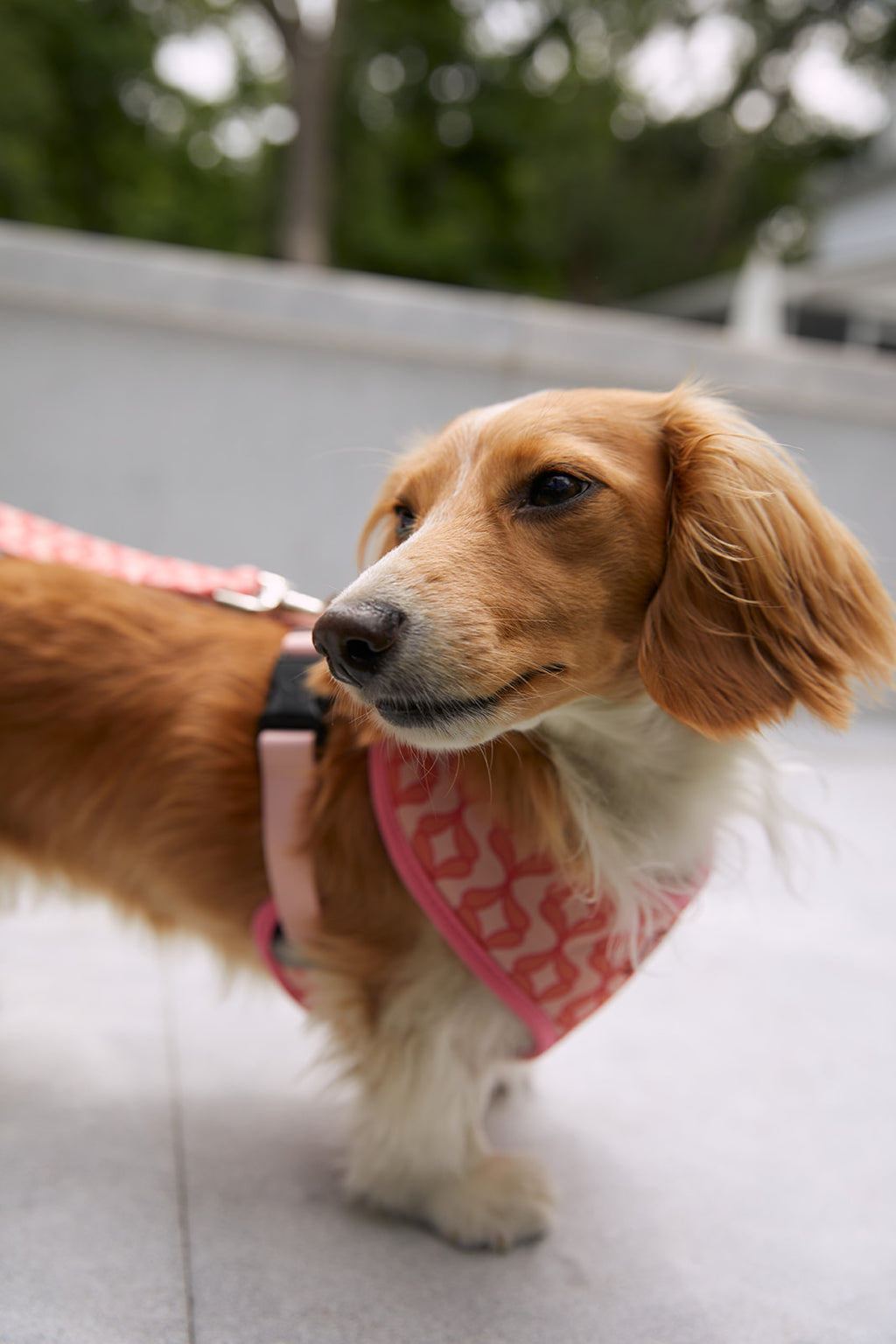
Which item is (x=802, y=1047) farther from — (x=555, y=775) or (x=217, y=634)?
(x=217, y=634)

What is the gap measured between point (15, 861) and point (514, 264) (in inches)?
761

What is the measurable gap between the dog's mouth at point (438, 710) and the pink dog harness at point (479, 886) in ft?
0.67

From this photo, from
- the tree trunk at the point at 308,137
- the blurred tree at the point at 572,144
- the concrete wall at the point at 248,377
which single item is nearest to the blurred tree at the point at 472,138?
the blurred tree at the point at 572,144

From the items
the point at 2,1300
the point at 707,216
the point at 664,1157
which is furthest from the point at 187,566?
the point at 707,216

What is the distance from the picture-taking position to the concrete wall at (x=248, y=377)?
12.8 ft

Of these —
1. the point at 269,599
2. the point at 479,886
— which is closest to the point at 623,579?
the point at 479,886

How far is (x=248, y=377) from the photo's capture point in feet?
13.5

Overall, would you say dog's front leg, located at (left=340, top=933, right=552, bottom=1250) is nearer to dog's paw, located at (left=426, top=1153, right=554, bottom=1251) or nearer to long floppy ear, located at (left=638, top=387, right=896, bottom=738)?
dog's paw, located at (left=426, top=1153, right=554, bottom=1251)

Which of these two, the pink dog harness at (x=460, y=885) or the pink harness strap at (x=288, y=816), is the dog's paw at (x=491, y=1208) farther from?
the pink harness strap at (x=288, y=816)

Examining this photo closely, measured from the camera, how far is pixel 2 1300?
1.27 meters

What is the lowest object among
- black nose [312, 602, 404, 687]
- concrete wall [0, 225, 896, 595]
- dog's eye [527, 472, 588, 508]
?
concrete wall [0, 225, 896, 595]

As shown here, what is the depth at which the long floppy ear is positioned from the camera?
1180 mm

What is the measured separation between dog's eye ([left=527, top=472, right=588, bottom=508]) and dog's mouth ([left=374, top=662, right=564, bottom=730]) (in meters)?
0.24

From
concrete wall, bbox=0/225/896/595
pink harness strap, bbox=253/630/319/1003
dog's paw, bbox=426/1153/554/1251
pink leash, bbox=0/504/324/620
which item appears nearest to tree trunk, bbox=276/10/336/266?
concrete wall, bbox=0/225/896/595
